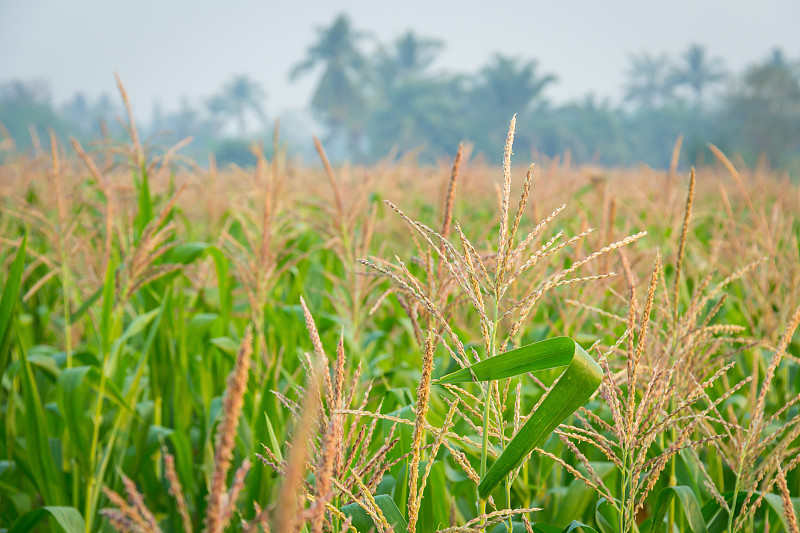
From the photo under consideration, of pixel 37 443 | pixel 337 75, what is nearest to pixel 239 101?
pixel 337 75

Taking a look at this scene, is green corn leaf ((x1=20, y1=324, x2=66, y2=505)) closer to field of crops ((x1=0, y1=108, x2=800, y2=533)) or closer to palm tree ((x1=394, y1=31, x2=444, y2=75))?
field of crops ((x1=0, y1=108, x2=800, y2=533))

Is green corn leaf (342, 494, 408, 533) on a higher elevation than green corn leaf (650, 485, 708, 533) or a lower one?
higher

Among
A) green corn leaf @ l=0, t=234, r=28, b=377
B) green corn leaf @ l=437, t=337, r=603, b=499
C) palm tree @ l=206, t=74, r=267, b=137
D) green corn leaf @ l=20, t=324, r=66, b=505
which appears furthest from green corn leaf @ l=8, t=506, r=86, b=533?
palm tree @ l=206, t=74, r=267, b=137

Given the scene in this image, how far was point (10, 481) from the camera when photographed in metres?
2.29

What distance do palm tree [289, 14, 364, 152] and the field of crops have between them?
6968 centimetres

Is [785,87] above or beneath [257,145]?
above

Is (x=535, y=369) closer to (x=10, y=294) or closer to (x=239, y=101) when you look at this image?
(x=10, y=294)

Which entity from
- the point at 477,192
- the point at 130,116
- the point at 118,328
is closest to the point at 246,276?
the point at 118,328

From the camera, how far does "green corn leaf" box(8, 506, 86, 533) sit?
1.43m

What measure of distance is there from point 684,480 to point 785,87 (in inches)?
1897

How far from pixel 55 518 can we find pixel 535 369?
1321 millimetres

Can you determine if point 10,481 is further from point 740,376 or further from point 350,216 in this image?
point 740,376

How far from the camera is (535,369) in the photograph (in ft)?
2.64

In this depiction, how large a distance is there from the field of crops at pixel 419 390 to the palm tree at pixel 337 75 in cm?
6968
